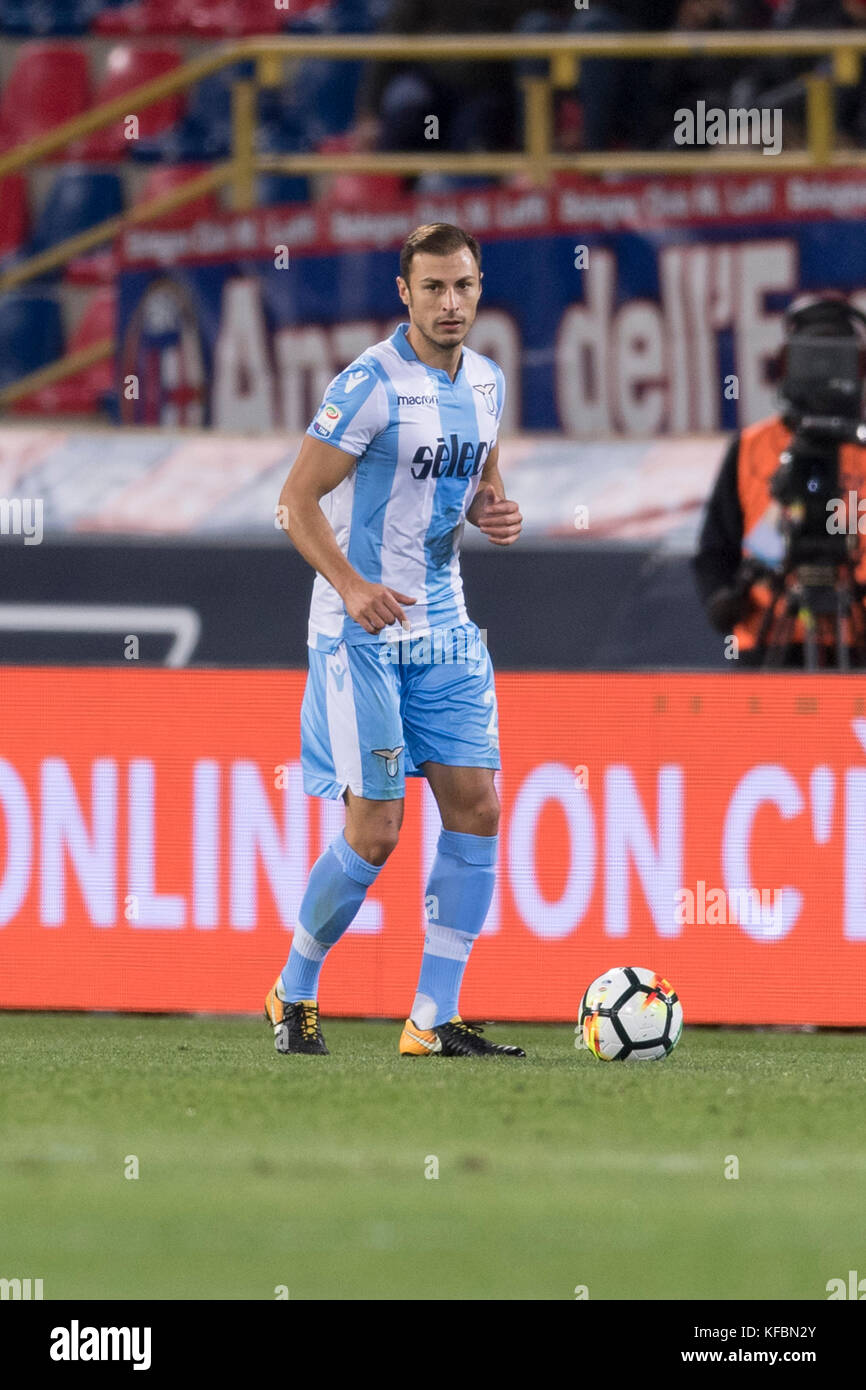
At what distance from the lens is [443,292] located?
621cm

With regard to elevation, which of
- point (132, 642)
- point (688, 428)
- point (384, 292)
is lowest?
point (132, 642)

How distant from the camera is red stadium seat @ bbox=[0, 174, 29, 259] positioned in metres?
15.6

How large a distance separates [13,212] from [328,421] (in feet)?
32.7

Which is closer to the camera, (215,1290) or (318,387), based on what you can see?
(215,1290)

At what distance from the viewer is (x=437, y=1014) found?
6.48m

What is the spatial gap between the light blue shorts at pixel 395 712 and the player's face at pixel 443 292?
0.73 metres

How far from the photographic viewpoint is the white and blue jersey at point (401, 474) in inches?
245

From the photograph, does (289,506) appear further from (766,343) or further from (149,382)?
(149,382)

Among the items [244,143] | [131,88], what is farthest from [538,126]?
[131,88]

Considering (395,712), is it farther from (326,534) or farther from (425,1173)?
(425,1173)

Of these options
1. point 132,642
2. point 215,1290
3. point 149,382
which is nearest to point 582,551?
point 132,642

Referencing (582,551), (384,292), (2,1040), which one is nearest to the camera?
(2,1040)

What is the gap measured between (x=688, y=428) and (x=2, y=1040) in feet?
17.1

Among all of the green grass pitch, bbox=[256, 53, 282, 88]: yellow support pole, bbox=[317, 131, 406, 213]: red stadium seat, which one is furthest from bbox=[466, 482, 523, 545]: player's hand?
bbox=[317, 131, 406, 213]: red stadium seat
